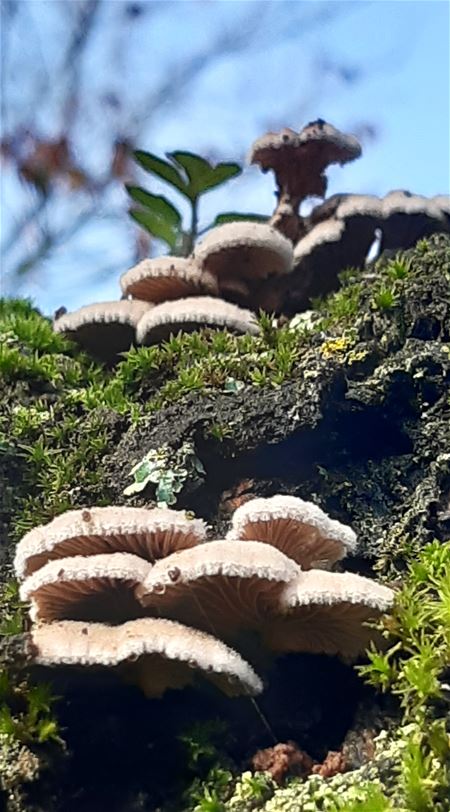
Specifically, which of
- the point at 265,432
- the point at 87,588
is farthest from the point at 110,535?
the point at 265,432

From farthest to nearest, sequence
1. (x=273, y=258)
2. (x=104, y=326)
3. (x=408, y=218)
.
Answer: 1. (x=408, y=218)
2. (x=273, y=258)
3. (x=104, y=326)

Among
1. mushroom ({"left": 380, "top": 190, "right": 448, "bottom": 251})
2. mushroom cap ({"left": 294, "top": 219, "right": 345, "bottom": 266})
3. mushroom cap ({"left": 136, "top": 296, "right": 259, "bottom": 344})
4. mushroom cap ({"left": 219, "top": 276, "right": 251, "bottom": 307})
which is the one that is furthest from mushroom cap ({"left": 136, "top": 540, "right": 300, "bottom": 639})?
mushroom ({"left": 380, "top": 190, "right": 448, "bottom": 251})

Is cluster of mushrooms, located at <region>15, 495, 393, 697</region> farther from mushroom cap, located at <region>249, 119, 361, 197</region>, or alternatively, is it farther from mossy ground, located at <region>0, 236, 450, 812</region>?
mushroom cap, located at <region>249, 119, 361, 197</region>

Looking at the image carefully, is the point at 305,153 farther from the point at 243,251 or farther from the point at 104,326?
the point at 104,326

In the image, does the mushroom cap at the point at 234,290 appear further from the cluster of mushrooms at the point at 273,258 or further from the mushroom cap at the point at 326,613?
the mushroom cap at the point at 326,613

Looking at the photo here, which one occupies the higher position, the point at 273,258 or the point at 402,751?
the point at 273,258

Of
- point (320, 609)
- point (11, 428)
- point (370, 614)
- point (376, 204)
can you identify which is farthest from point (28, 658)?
point (376, 204)

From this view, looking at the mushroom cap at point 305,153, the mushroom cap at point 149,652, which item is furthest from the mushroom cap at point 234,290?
the mushroom cap at point 149,652
